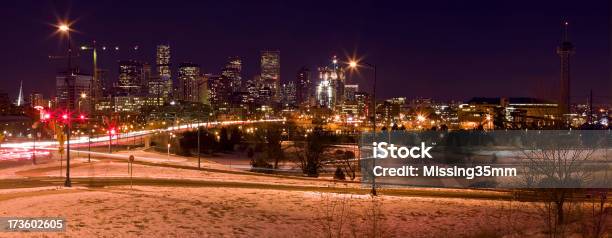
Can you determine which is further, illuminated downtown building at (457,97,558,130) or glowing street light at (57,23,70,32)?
illuminated downtown building at (457,97,558,130)

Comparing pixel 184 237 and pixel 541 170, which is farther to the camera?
pixel 541 170

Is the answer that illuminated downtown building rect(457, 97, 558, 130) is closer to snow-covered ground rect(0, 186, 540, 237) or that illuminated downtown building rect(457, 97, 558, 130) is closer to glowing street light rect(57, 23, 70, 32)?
snow-covered ground rect(0, 186, 540, 237)

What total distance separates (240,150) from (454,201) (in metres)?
57.4

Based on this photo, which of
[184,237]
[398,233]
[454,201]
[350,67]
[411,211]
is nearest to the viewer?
[184,237]

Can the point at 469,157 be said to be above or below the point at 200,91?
below

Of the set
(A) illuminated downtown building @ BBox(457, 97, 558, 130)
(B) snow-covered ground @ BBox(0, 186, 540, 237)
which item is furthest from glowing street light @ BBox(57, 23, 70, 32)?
(A) illuminated downtown building @ BBox(457, 97, 558, 130)

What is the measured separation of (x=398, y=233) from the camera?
2002cm

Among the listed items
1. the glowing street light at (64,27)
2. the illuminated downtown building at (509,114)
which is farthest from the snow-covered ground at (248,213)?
the illuminated downtown building at (509,114)

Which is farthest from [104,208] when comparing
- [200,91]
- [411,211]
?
[200,91]

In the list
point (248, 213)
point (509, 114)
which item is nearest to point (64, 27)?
point (248, 213)

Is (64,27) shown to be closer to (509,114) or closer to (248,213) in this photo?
(248,213)

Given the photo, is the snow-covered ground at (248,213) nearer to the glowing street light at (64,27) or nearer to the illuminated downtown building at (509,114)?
the glowing street light at (64,27)

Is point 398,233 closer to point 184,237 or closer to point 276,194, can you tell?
point 184,237

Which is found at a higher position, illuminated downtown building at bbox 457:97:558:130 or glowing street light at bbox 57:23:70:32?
glowing street light at bbox 57:23:70:32
